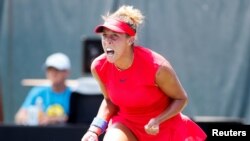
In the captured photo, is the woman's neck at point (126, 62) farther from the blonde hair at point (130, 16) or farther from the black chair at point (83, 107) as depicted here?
the black chair at point (83, 107)

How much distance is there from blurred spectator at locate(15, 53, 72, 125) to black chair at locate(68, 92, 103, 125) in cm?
10

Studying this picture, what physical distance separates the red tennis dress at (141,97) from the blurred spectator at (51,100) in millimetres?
2057

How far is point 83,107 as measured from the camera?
7.14 m

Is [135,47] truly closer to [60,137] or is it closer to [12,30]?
[60,137]

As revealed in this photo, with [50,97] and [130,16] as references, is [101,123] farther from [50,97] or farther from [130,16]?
[50,97]

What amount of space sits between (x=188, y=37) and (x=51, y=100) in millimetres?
1826

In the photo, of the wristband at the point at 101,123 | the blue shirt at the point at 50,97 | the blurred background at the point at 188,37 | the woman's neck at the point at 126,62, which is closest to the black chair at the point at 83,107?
the blue shirt at the point at 50,97

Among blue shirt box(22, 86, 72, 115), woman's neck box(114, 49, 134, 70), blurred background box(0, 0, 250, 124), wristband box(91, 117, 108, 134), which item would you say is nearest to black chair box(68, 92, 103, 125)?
blue shirt box(22, 86, 72, 115)

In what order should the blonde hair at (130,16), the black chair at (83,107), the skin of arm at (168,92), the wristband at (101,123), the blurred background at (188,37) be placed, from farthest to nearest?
the blurred background at (188,37)
the black chair at (83,107)
the wristband at (101,123)
the blonde hair at (130,16)
the skin of arm at (168,92)

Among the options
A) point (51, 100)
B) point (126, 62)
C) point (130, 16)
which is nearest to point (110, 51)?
point (126, 62)

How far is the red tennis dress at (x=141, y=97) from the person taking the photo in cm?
505

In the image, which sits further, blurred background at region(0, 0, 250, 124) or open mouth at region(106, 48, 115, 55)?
blurred background at region(0, 0, 250, 124)

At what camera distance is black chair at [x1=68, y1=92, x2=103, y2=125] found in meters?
7.09

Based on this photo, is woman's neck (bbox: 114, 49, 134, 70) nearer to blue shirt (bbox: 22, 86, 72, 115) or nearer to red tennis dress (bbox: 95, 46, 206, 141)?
red tennis dress (bbox: 95, 46, 206, 141)
